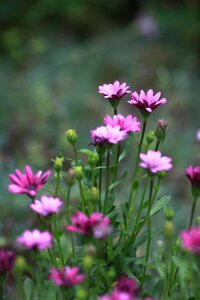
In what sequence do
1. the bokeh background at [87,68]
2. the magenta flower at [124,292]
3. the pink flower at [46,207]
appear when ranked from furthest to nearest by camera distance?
the bokeh background at [87,68] → the pink flower at [46,207] → the magenta flower at [124,292]

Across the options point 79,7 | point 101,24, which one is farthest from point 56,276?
point 101,24

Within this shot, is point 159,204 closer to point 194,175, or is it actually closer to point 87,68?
point 194,175

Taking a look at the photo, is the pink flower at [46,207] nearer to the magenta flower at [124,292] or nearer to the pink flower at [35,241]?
the pink flower at [35,241]

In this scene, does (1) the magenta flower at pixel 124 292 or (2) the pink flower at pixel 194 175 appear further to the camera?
(2) the pink flower at pixel 194 175

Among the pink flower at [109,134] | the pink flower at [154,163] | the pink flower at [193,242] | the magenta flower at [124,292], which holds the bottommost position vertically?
the magenta flower at [124,292]

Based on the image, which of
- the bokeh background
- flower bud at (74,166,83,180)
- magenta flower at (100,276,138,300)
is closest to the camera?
magenta flower at (100,276,138,300)

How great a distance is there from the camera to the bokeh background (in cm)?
250

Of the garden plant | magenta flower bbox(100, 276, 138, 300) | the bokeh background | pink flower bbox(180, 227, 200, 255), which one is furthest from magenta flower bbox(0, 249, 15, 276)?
the bokeh background

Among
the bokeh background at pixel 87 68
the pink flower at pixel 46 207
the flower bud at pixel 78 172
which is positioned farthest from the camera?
the bokeh background at pixel 87 68

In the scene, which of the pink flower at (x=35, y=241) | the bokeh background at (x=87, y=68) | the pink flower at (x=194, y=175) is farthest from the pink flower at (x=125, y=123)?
the bokeh background at (x=87, y=68)

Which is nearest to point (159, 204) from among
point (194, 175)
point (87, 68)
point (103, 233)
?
point (194, 175)

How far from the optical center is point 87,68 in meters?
2.99

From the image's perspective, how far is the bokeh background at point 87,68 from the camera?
2.50 meters

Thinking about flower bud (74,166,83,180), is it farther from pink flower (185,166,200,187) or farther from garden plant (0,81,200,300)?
pink flower (185,166,200,187)
